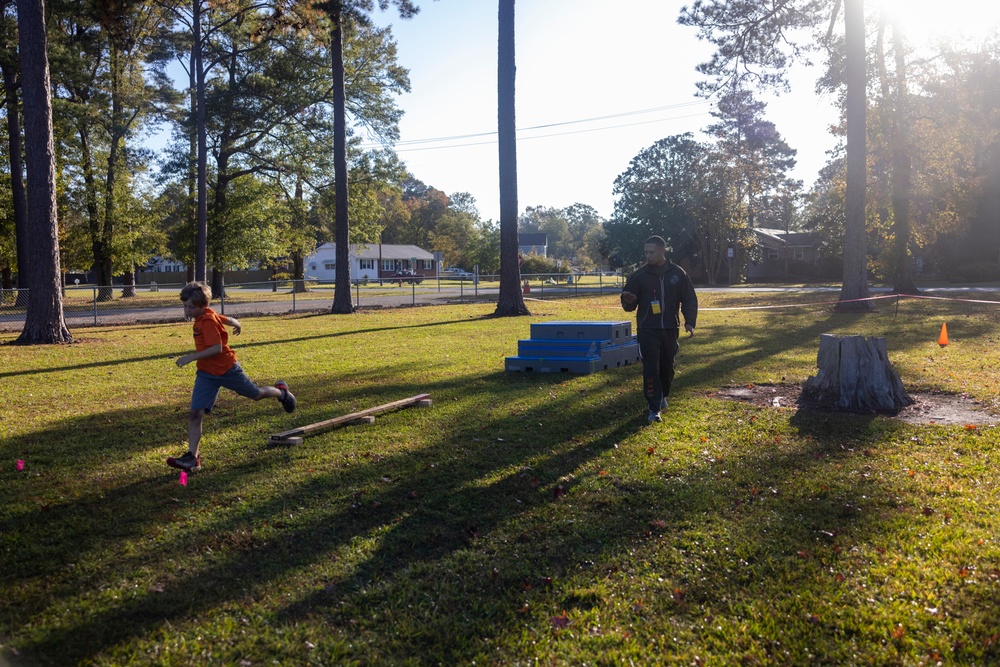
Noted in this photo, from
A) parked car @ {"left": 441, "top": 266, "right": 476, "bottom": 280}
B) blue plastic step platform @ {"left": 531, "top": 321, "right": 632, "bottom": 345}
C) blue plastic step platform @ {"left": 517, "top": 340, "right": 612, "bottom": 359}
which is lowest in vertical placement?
blue plastic step platform @ {"left": 517, "top": 340, "right": 612, "bottom": 359}

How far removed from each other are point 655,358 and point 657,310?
1.69 ft

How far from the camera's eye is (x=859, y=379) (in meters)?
8.70

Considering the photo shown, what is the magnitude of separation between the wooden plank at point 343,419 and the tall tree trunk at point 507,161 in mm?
16032

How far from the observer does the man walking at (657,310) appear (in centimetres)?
816

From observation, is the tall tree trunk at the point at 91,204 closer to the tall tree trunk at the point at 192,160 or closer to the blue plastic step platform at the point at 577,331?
the tall tree trunk at the point at 192,160

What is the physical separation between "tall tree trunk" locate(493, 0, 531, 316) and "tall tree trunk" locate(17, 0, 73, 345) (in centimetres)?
1263

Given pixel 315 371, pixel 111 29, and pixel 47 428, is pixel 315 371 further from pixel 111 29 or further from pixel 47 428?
pixel 111 29

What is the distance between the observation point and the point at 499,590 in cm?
422

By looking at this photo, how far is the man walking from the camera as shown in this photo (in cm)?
816

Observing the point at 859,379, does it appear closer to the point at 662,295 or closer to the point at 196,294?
the point at 662,295

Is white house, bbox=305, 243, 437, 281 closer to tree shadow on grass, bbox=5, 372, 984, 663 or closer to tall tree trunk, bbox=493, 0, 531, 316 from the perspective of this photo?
tall tree trunk, bbox=493, 0, 531, 316

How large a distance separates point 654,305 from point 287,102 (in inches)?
1217

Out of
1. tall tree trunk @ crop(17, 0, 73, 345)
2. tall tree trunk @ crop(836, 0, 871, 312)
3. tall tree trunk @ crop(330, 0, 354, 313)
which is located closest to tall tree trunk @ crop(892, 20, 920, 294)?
tall tree trunk @ crop(836, 0, 871, 312)

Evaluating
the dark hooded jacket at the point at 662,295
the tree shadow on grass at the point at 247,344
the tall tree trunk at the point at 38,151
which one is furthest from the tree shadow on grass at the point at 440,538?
the tall tree trunk at the point at 38,151
